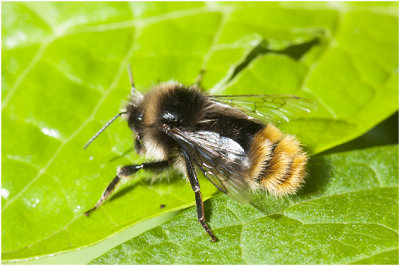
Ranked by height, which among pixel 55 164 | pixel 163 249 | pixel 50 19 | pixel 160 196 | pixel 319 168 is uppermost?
pixel 50 19

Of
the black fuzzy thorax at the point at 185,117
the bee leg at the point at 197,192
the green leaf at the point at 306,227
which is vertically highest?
the black fuzzy thorax at the point at 185,117

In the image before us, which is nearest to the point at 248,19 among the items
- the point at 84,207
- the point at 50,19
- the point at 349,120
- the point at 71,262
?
the point at 349,120

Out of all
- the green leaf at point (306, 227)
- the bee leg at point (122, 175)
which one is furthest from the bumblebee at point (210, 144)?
the green leaf at point (306, 227)

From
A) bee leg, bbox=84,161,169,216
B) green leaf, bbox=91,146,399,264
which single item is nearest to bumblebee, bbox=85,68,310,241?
bee leg, bbox=84,161,169,216

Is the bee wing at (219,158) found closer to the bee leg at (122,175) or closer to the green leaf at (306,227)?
the green leaf at (306,227)

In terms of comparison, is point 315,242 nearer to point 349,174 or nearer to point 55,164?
point 349,174

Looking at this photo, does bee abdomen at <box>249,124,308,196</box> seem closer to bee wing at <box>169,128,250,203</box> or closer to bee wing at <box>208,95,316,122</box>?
bee wing at <box>169,128,250,203</box>

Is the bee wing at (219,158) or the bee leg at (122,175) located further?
the bee leg at (122,175)
